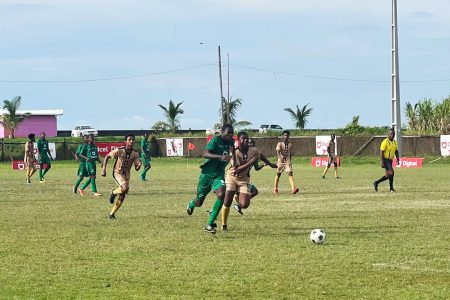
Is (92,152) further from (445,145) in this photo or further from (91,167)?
(445,145)

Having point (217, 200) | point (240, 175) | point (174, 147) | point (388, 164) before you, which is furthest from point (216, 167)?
point (174, 147)

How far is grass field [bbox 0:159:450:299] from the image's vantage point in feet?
37.8

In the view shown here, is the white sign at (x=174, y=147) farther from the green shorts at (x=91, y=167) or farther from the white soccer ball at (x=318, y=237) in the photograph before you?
the white soccer ball at (x=318, y=237)

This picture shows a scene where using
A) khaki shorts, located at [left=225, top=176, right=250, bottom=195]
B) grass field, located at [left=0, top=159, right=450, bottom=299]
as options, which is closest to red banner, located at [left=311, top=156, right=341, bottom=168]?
grass field, located at [left=0, top=159, right=450, bottom=299]

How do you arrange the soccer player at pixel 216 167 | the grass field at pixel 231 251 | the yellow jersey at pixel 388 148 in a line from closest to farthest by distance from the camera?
the grass field at pixel 231 251 < the soccer player at pixel 216 167 < the yellow jersey at pixel 388 148

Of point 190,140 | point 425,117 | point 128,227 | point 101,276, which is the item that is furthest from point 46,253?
point 425,117

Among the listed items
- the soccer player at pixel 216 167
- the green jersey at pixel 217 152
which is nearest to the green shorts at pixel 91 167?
the soccer player at pixel 216 167

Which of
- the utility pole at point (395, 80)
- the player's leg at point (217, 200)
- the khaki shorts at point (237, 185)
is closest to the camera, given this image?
the player's leg at point (217, 200)

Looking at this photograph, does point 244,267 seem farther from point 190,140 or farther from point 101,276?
point 190,140

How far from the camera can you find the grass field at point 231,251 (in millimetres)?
11523

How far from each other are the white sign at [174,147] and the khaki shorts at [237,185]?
172 ft

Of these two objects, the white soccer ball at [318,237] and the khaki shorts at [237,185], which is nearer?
the white soccer ball at [318,237]

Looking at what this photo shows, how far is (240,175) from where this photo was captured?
60.3 feet

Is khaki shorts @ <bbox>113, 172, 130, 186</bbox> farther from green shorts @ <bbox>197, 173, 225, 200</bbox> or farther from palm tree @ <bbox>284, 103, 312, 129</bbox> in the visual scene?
palm tree @ <bbox>284, 103, 312, 129</bbox>
